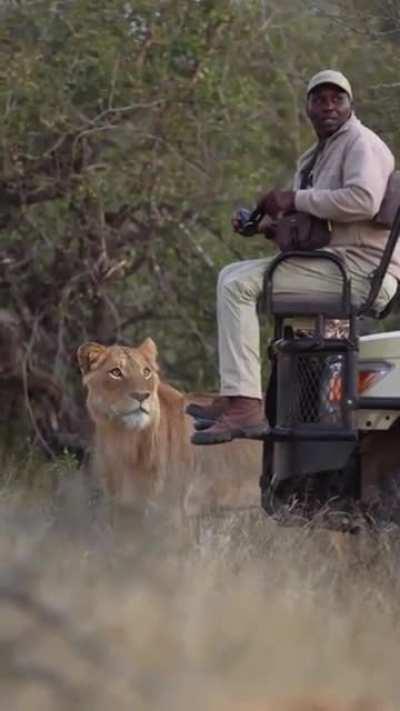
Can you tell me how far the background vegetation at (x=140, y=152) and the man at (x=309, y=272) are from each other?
5.00 metres

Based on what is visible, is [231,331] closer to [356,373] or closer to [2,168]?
[356,373]

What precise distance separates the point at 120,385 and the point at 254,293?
8.75 ft

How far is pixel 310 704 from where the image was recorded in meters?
4.67

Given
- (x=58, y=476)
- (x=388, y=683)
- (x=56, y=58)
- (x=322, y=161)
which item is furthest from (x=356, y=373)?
(x=56, y=58)

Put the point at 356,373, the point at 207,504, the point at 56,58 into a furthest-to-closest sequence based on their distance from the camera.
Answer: the point at 56,58 → the point at 207,504 → the point at 356,373

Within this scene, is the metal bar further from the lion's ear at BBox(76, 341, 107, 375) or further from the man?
the lion's ear at BBox(76, 341, 107, 375)

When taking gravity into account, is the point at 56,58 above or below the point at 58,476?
above

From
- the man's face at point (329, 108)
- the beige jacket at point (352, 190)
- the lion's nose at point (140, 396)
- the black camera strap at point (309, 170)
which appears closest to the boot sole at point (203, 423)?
the beige jacket at point (352, 190)

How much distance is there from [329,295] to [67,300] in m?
6.30

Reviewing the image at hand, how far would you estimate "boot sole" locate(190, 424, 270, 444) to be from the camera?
714 cm

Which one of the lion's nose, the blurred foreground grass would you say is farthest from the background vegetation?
the blurred foreground grass

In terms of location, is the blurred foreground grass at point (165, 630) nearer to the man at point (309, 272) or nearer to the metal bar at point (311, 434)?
the metal bar at point (311, 434)

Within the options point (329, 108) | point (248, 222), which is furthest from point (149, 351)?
point (329, 108)

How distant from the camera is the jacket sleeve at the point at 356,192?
7.16 m
